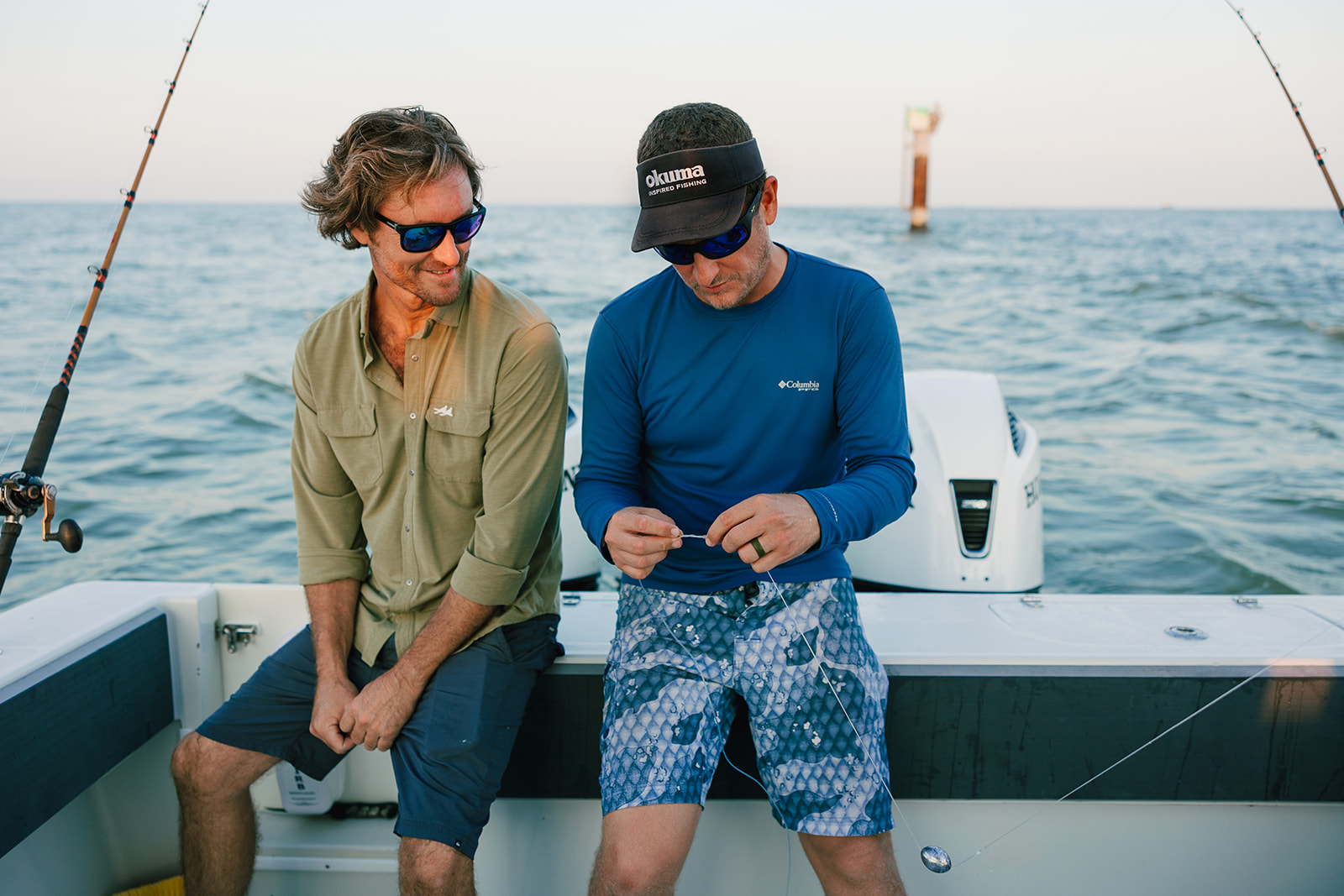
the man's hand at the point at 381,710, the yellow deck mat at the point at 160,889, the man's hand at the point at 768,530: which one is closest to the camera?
the man's hand at the point at 768,530

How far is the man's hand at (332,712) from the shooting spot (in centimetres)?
179

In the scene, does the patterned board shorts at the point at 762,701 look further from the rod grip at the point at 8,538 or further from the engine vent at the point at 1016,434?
the engine vent at the point at 1016,434

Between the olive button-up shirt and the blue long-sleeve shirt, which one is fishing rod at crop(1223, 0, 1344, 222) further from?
the olive button-up shirt

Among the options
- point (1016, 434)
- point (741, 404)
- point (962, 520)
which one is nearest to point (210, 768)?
point (741, 404)

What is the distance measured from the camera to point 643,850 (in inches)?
60.7

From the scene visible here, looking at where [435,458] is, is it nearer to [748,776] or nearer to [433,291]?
[433,291]

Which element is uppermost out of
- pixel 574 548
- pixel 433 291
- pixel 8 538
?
pixel 433 291

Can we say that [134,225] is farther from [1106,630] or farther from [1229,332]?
[1106,630]

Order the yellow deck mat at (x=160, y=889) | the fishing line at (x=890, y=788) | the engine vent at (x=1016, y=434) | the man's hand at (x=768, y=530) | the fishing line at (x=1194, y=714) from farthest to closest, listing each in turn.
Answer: the engine vent at (x=1016, y=434) → the yellow deck mat at (x=160, y=889) → the fishing line at (x=1194, y=714) → the fishing line at (x=890, y=788) → the man's hand at (x=768, y=530)

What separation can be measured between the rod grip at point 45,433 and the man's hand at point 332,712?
65 cm

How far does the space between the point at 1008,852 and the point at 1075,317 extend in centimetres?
1402

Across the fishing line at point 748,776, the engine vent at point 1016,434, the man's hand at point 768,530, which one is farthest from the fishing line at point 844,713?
the engine vent at point 1016,434

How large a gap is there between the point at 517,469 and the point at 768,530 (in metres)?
0.54

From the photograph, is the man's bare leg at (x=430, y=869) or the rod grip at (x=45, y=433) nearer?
the man's bare leg at (x=430, y=869)
